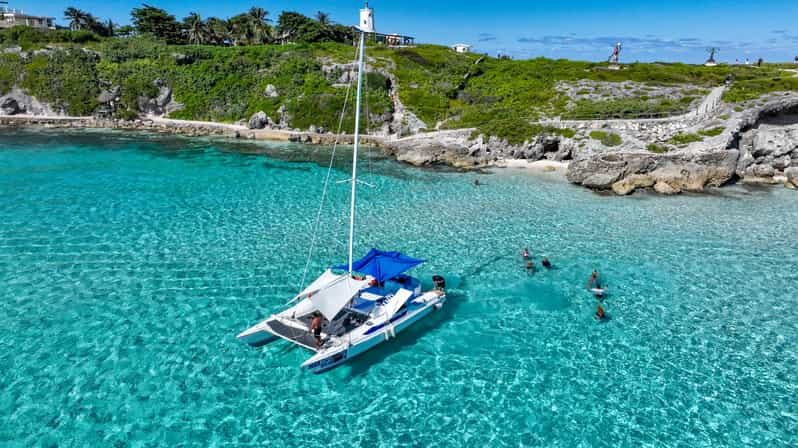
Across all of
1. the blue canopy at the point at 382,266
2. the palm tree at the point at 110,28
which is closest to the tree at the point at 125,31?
the palm tree at the point at 110,28

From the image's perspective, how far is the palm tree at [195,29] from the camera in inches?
4033

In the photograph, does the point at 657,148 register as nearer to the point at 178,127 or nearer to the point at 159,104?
the point at 178,127

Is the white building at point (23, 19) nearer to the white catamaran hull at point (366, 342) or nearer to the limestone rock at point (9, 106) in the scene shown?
the limestone rock at point (9, 106)

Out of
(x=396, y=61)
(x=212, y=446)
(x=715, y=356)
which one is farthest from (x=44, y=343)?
(x=396, y=61)

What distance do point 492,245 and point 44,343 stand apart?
22302mm

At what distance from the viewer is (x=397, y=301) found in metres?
18.5

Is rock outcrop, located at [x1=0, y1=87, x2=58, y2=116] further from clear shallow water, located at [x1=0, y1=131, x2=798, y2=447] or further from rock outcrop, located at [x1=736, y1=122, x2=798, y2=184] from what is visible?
rock outcrop, located at [x1=736, y1=122, x2=798, y2=184]

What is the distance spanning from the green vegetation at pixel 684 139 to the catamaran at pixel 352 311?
37304 mm

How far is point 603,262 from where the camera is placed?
25.3 m

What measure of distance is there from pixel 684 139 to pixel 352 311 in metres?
42.5

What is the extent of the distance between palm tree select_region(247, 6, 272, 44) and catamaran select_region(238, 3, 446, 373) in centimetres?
9955

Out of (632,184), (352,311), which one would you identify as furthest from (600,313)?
(632,184)

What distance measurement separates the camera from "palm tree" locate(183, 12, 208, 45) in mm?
102438

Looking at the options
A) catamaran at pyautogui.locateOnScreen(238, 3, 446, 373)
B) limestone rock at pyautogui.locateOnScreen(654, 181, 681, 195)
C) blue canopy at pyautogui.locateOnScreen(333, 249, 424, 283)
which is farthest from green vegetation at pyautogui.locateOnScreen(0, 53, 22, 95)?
limestone rock at pyautogui.locateOnScreen(654, 181, 681, 195)
